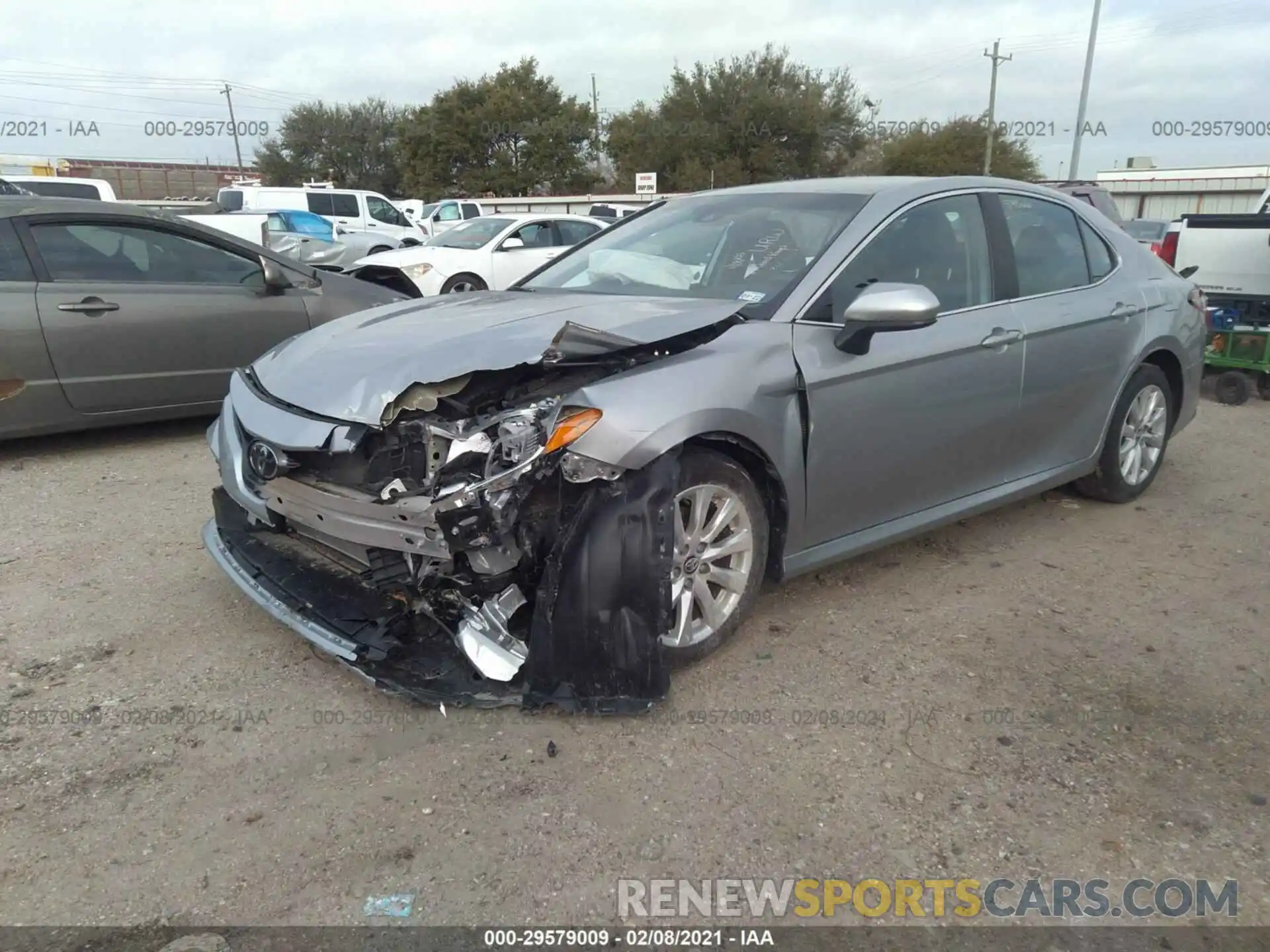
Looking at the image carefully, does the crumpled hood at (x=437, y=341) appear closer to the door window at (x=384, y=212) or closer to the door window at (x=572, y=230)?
the door window at (x=572, y=230)

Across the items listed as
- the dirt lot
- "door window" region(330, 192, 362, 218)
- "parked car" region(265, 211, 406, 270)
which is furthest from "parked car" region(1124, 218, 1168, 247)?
"door window" region(330, 192, 362, 218)

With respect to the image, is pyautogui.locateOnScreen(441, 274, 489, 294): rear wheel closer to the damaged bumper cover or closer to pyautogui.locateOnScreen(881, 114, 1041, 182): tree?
the damaged bumper cover

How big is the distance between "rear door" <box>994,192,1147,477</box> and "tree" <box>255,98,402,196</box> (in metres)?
53.0

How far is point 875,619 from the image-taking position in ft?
11.9

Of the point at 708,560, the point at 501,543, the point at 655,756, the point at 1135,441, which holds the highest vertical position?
the point at 501,543

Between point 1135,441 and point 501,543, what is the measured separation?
376 cm

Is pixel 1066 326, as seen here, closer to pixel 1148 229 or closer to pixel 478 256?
pixel 478 256

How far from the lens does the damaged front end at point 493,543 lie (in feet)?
9.00

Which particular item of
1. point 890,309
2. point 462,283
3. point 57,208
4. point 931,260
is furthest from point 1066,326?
point 462,283

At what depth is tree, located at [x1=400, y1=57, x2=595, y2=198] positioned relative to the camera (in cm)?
4678

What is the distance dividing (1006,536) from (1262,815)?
2.15m

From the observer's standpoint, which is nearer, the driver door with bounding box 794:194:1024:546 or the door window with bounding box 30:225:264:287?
the driver door with bounding box 794:194:1024:546

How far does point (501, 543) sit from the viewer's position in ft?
9.10

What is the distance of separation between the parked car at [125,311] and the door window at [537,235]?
675cm
